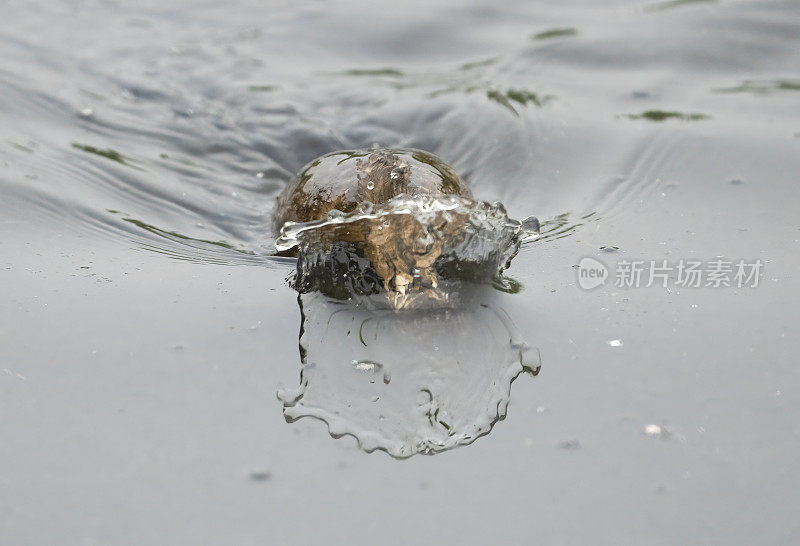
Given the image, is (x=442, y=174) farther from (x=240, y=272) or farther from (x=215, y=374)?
(x=215, y=374)

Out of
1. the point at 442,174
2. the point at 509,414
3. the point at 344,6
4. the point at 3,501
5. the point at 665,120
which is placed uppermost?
the point at 344,6

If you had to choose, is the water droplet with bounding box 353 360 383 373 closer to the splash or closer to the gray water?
the gray water

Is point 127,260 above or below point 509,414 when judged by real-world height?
above

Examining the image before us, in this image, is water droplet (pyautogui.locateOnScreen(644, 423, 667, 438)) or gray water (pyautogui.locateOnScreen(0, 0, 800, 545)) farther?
water droplet (pyautogui.locateOnScreen(644, 423, 667, 438))

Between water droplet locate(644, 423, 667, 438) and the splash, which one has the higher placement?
the splash

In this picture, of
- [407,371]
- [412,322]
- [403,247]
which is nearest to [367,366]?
[407,371]

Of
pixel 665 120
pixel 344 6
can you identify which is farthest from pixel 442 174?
pixel 344 6

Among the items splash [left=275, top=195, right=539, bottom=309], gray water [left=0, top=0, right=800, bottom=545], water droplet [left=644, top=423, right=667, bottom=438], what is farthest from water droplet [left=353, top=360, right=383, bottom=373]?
water droplet [left=644, top=423, right=667, bottom=438]

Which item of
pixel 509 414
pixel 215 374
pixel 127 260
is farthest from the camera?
pixel 127 260
